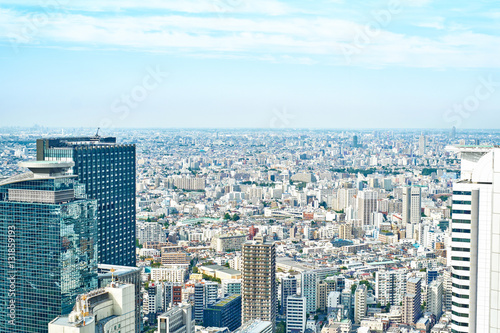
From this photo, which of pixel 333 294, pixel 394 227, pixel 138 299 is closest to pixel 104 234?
pixel 138 299

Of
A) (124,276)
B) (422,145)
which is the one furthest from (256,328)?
(422,145)

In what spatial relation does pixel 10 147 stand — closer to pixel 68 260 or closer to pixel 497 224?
pixel 68 260

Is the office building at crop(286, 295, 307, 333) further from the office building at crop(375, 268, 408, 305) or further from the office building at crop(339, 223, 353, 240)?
the office building at crop(339, 223, 353, 240)

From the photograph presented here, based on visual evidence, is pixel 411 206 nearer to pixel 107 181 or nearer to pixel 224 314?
pixel 224 314

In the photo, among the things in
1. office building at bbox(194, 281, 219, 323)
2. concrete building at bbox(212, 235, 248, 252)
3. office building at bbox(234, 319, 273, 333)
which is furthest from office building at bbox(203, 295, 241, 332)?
concrete building at bbox(212, 235, 248, 252)

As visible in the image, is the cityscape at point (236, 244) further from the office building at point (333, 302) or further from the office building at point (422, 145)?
the office building at point (422, 145)

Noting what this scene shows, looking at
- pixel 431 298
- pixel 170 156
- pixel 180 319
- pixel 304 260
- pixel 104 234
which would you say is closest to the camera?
pixel 180 319
